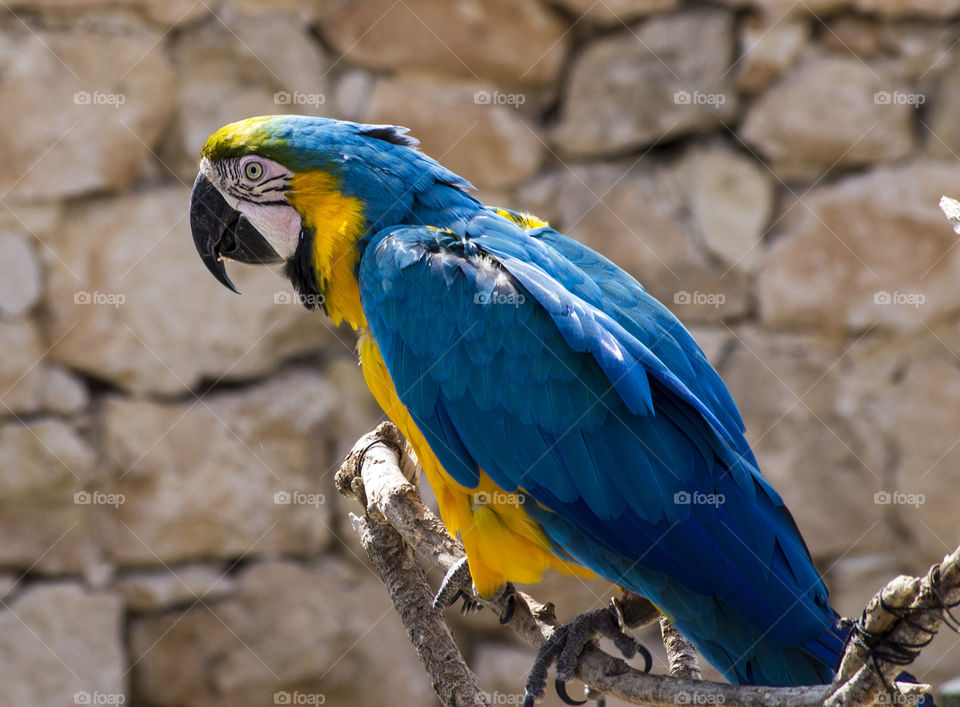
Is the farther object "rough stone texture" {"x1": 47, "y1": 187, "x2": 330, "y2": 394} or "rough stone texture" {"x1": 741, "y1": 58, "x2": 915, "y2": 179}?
"rough stone texture" {"x1": 741, "y1": 58, "x2": 915, "y2": 179}

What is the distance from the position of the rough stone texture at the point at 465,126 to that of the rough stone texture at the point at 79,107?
2.06ft

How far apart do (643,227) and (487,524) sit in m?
1.47

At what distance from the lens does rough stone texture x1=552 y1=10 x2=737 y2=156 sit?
2711mm

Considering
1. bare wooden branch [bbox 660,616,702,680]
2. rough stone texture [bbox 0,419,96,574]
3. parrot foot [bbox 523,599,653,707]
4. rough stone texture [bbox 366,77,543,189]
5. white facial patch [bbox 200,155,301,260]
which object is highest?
white facial patch [bbox 200,155,301,260]

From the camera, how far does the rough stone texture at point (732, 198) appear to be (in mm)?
2781

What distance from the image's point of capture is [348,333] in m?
2.74

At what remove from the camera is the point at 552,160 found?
282cm

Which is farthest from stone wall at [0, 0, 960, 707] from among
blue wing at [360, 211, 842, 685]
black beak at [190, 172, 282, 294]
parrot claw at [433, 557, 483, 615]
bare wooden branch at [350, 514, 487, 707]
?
blue wing at [360, 211, 842, 685]

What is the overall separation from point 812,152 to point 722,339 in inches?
24.1

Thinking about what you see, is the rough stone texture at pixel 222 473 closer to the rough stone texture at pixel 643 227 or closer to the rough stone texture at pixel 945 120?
the rough stone texture at pixel 643 227

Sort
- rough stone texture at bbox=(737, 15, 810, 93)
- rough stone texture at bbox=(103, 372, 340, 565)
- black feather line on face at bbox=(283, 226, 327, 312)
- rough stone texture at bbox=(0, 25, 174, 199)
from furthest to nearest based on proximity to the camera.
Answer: rough stone texture at bbox=(737, 15, 810, 93), rough stone texture at bbox=(103, 372, 340, 565), rough stone texture at bbox=(0, 25, 174, 199), black feather line on face at bbox=(283, 226, 327, 312)

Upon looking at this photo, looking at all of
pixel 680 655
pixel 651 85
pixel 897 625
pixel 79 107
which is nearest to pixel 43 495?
pixel 79 107

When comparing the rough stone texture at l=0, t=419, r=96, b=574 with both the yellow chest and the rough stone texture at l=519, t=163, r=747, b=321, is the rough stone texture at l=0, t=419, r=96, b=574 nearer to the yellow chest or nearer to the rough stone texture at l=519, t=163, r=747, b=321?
the yellow chest

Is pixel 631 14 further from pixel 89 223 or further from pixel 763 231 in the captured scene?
pixel 89 223
